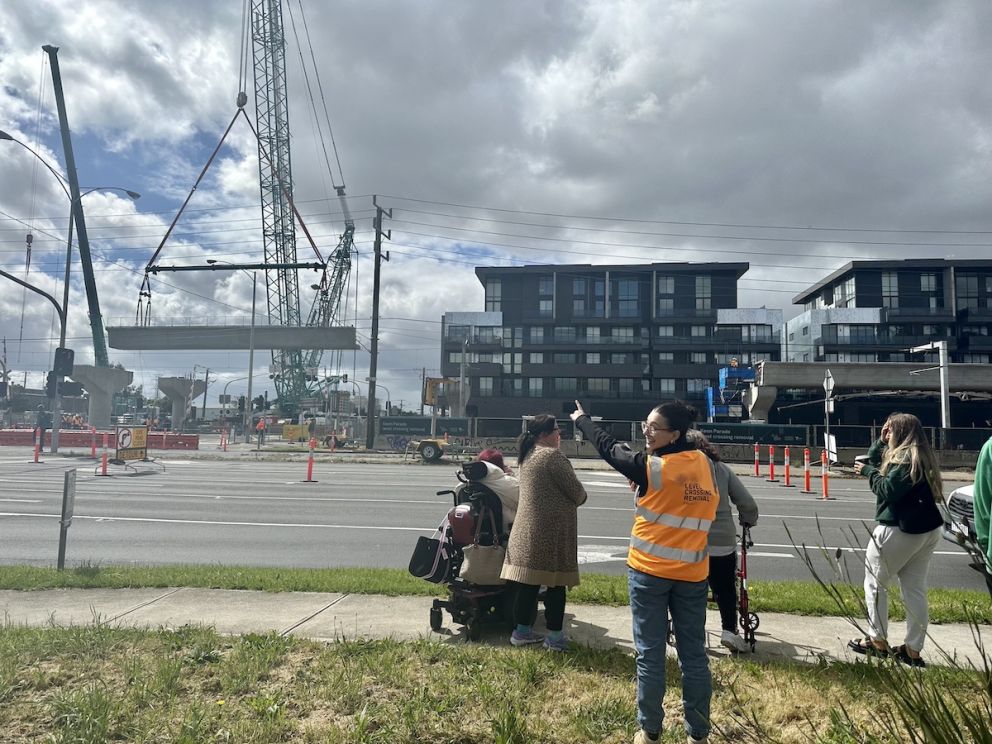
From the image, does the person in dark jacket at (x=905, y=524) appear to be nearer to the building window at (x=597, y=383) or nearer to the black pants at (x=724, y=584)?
the black pants at (x=724, y=584)

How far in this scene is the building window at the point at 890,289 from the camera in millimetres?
68750

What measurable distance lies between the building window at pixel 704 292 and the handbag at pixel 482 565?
234ft

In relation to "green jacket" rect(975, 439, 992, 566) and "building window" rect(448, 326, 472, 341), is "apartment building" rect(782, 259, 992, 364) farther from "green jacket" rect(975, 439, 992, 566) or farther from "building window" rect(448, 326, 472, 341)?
"green jacket" rect(975, 439, 992, 566)

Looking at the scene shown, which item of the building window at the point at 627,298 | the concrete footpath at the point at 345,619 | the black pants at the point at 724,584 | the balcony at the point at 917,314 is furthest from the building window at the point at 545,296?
the black pants at the point at 724,584

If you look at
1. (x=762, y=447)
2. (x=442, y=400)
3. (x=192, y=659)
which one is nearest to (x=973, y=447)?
(x=762, y=447)

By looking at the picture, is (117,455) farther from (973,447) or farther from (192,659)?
(973,447)

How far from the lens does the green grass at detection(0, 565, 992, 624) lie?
6082mm

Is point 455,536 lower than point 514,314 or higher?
lower

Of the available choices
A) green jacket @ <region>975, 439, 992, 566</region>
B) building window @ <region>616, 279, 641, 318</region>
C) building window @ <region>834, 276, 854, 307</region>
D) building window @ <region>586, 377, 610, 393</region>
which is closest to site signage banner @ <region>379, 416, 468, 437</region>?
green jacket @ <region>975, 439, 992, 566</region>

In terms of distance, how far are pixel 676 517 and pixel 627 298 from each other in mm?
72039

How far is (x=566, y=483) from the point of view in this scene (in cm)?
470

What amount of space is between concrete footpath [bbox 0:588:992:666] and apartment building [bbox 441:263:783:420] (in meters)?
Result: 62.0

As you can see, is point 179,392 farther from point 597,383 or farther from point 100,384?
point 597,383

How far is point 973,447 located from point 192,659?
34.8 meters
